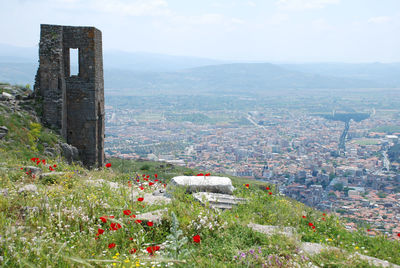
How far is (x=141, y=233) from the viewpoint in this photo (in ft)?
17.9

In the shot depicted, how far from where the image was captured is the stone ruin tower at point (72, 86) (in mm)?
14531

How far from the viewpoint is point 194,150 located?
54344 millimetres

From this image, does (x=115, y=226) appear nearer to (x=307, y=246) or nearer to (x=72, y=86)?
(x=307, y=246)

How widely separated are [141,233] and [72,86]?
1142 centimetres

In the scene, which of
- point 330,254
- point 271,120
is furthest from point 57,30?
point 271,120

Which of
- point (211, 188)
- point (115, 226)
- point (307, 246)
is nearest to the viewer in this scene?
point (115, 226)

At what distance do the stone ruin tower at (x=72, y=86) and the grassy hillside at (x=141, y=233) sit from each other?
7.31 metres

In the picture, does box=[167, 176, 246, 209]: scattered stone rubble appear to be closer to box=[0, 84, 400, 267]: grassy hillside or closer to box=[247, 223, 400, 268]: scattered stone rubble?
box=[0, 84, 400, 267]: grassy hillside

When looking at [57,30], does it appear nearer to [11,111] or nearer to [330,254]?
[11,111]

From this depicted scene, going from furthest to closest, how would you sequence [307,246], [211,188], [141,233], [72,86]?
[72,86] → [211,188] → [307,246] → [141,233]

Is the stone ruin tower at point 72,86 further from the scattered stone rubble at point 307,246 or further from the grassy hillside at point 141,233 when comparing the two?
the scattered stone rubble at point 307,246

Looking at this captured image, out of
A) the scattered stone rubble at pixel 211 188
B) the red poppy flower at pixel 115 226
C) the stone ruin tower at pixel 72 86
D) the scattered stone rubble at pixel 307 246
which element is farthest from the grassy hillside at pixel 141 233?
the stone ruin tower at pixel 72 86

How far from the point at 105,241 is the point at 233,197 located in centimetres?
Result: 372

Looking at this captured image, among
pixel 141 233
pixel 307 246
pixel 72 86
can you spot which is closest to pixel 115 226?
pixel 141 233
